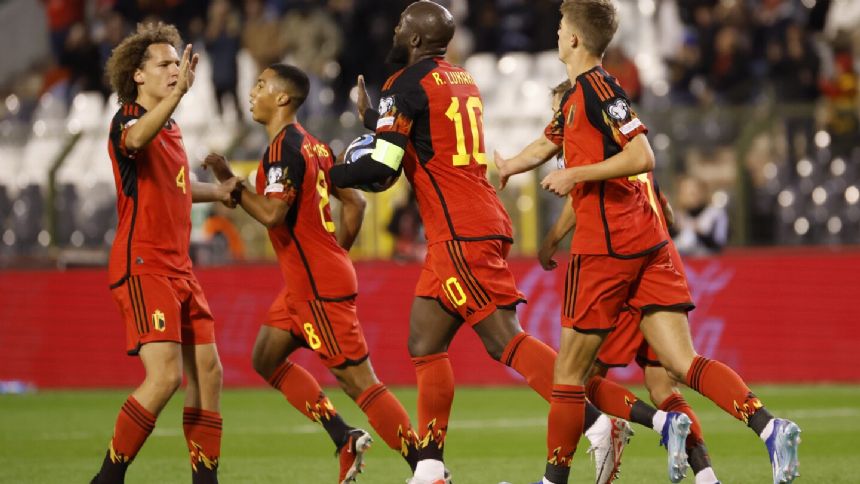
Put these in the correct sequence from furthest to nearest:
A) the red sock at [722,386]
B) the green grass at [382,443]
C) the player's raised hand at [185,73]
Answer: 1. the green grass at [382,443]
2. the player's raised hand at [185,73]
3. the red sock at [722,386]

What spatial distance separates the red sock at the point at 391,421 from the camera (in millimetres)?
7215

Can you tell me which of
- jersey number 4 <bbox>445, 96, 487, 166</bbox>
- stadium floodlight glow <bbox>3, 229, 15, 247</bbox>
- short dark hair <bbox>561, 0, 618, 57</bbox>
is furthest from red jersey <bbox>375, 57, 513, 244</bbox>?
stadium floodlight glow <bbox>3, 229, 15, 247</bbox>

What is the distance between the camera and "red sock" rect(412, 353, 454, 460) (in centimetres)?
687

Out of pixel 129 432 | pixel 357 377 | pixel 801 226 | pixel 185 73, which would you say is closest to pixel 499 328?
pixel 357 377

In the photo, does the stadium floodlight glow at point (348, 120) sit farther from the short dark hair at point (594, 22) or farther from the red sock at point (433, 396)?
the short dark hair at point (594, 22)

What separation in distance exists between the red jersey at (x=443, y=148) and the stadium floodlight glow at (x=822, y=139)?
8715 millimetres

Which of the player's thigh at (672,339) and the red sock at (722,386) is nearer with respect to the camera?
the red sock at (722,386)

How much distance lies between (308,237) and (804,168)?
8.62 m

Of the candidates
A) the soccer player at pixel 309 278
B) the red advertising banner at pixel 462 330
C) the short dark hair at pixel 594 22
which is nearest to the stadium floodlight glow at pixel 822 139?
the red advertising banner at pixel 462 330

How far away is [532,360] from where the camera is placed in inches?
265

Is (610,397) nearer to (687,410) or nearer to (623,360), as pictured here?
(623,360)

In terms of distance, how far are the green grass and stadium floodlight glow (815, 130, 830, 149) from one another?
9.08 feet

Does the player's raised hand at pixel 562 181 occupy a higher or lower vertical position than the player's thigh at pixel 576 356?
higher

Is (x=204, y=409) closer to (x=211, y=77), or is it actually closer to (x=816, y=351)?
(x=816, y=351)
